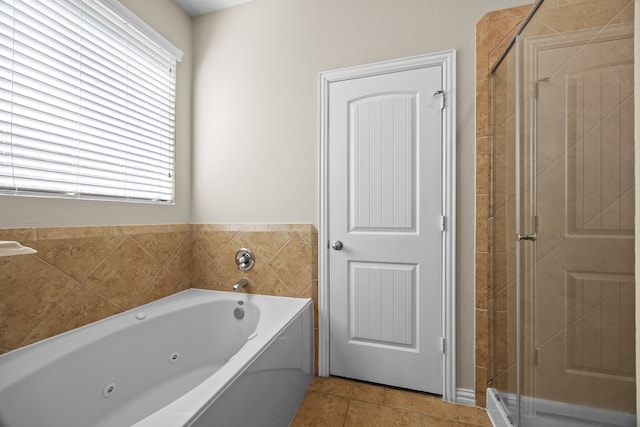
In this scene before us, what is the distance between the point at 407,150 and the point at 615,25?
3.07 ft

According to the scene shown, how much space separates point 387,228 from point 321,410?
3.65 feet

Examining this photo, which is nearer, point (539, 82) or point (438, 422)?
point (539, 82)

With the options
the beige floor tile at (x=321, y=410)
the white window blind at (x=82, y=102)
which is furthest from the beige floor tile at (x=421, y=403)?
the white window blind at (x=82, y=102)

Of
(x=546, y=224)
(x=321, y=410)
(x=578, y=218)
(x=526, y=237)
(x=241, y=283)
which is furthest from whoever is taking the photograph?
(x=241, y=283)

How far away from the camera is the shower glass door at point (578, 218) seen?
0.65m

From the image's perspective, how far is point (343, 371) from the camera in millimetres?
1708

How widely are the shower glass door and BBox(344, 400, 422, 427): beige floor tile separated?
51 cm

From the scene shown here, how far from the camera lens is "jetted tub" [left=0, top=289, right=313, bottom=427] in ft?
2.85

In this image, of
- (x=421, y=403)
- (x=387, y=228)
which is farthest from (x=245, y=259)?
(x=421, y=403)

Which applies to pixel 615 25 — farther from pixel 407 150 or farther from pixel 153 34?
pixel 153 34

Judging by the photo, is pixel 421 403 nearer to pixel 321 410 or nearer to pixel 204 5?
pixel 321 410

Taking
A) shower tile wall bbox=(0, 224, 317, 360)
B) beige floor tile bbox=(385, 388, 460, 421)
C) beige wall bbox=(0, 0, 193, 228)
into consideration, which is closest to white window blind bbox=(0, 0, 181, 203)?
beige wall bbox=(0, 0, 193, 228)

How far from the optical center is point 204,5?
6.37 ft

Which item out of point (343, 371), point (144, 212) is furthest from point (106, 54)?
point (343, 371)
